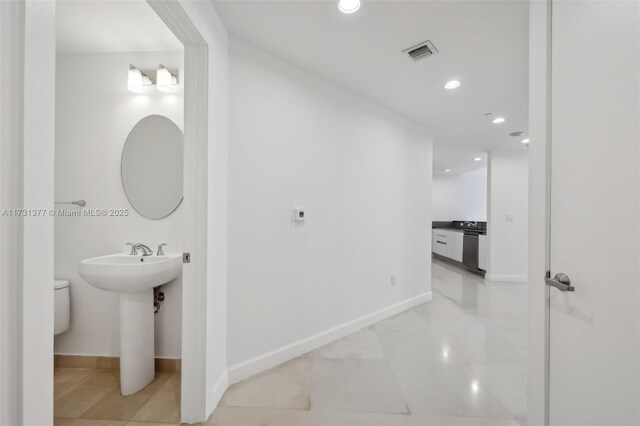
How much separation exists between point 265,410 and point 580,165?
1.97 metres

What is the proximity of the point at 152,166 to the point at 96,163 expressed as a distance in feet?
1.41

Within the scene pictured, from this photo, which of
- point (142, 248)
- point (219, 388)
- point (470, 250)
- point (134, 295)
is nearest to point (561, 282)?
point (219, 388)

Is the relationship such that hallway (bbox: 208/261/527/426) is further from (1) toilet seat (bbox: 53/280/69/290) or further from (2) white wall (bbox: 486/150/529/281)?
(2) white wall (bbox: 486/150/529/281)

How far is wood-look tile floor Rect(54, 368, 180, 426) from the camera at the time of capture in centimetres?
147

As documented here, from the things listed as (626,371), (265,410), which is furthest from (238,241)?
(626,371)

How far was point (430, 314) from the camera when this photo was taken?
10.3ft

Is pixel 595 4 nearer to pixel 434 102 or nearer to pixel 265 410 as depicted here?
pixel 434 102

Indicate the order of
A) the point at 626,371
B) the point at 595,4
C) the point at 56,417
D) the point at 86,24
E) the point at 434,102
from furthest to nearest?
the point at 434,102 → the point at 86,24 → the point at 56,417 → the point at 595,4 → the point at 626,371

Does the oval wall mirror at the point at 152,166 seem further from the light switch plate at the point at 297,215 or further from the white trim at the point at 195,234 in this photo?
the light switch plate at the point at 297,215

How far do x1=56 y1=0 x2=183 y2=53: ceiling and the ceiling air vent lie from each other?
175 cm

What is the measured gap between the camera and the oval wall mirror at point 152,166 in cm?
196

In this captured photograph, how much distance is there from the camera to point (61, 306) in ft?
6.15

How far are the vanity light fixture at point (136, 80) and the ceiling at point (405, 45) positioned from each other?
0.77 meters

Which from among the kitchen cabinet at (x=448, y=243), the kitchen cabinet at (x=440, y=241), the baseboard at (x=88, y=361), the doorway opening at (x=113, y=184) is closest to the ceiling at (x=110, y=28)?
the doorway opening at (x=113, y=184)
